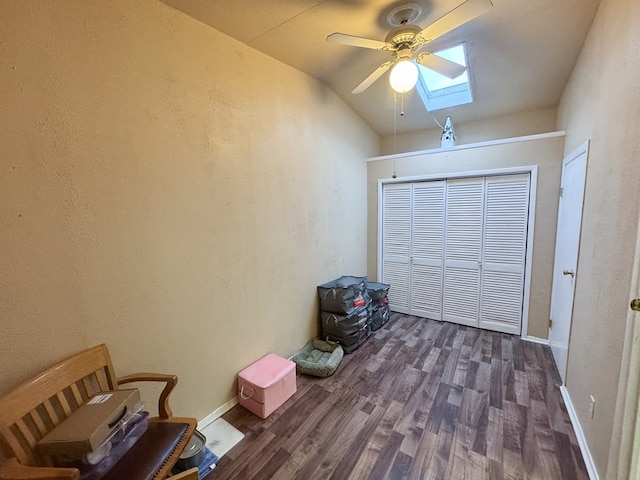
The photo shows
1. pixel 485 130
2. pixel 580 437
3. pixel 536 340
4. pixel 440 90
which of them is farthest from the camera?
pixel 485 130

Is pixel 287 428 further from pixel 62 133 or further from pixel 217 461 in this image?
pixel 62 133

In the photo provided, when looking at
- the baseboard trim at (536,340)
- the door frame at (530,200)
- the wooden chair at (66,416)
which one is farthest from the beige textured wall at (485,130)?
the wooden chair at (66,416)

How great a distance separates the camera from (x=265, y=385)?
1.97 meters

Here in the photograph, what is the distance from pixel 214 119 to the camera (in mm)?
1903

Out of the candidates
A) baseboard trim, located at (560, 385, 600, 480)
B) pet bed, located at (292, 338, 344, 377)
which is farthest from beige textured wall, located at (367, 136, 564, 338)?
pet bed, located at (292, 338, 344, 377)

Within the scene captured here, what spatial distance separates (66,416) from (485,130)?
4.54 m

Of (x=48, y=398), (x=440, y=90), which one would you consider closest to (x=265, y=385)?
(x=48, y=398)

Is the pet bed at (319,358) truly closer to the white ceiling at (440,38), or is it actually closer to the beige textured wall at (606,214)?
the beige textured wall at (606,214)

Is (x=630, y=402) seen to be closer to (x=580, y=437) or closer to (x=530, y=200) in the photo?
(x=580, y=437)

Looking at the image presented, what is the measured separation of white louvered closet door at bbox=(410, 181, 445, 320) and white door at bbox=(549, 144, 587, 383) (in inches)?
43.9

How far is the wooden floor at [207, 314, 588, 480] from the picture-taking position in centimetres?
159

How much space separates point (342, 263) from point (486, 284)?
170cm

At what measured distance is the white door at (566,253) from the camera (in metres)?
2.07

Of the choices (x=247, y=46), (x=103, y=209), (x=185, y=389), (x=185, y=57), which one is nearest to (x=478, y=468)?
(x=185, y=389)
